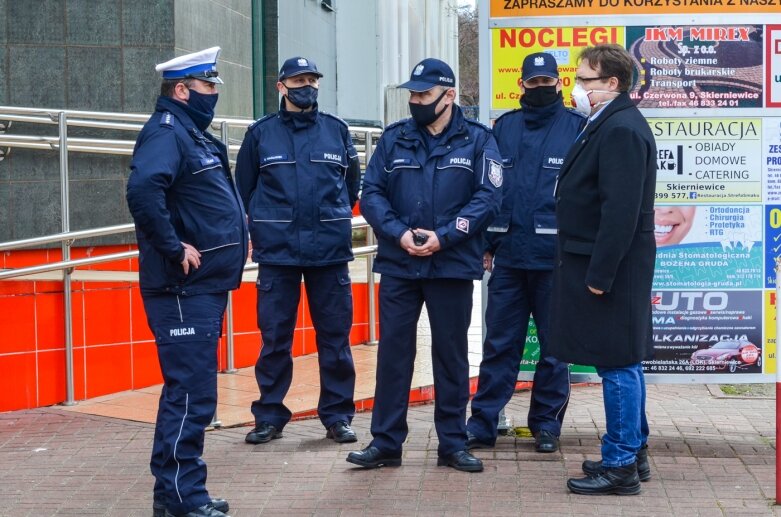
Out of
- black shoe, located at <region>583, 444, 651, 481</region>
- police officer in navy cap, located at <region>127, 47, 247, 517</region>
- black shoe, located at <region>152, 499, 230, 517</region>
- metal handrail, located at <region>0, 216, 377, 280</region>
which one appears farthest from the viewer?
metal handrail, located at <region>0, 216, 377, 280</region>

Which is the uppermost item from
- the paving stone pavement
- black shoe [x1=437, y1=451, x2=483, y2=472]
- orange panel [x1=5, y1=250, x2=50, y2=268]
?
→ orange panel [x1=5, y1=250, x2=50, y2=268]

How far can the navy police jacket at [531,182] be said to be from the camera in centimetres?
653

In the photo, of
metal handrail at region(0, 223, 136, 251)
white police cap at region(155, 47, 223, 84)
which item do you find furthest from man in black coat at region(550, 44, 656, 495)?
metal handrail at region(0, 223, 136, 251)

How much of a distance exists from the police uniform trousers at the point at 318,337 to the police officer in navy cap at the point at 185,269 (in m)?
1.41

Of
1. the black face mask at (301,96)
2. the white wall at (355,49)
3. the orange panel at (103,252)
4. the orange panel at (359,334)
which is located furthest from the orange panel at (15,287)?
the white wall at (355,49)

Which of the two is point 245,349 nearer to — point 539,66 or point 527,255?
point 527,255

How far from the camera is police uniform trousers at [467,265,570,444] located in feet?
22.0

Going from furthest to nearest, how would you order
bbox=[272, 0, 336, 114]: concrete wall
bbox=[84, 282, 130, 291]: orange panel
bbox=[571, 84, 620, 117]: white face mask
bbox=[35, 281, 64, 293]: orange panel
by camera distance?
bbox=[272, 0, 336, 114]: concrete wall < bbox=[84, 282, 130, 291]: orange panel < bbox=[35, 281, 64, 293]: orange panel < bbox=[571, 84, 620, 117]: white face mask

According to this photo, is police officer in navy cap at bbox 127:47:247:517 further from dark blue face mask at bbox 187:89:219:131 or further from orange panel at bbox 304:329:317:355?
orange panel at bbox 304:329:317:355

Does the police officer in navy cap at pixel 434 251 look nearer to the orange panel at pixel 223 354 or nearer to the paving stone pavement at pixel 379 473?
the paving stone pavement at pixel 379 473

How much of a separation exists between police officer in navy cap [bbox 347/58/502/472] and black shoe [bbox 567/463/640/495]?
1.98ft

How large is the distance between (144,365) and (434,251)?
3029 millimetres

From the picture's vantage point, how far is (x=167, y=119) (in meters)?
5.46

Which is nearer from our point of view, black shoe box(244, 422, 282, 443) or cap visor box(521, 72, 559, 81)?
cap visor box(521, 72, 559, 81)
